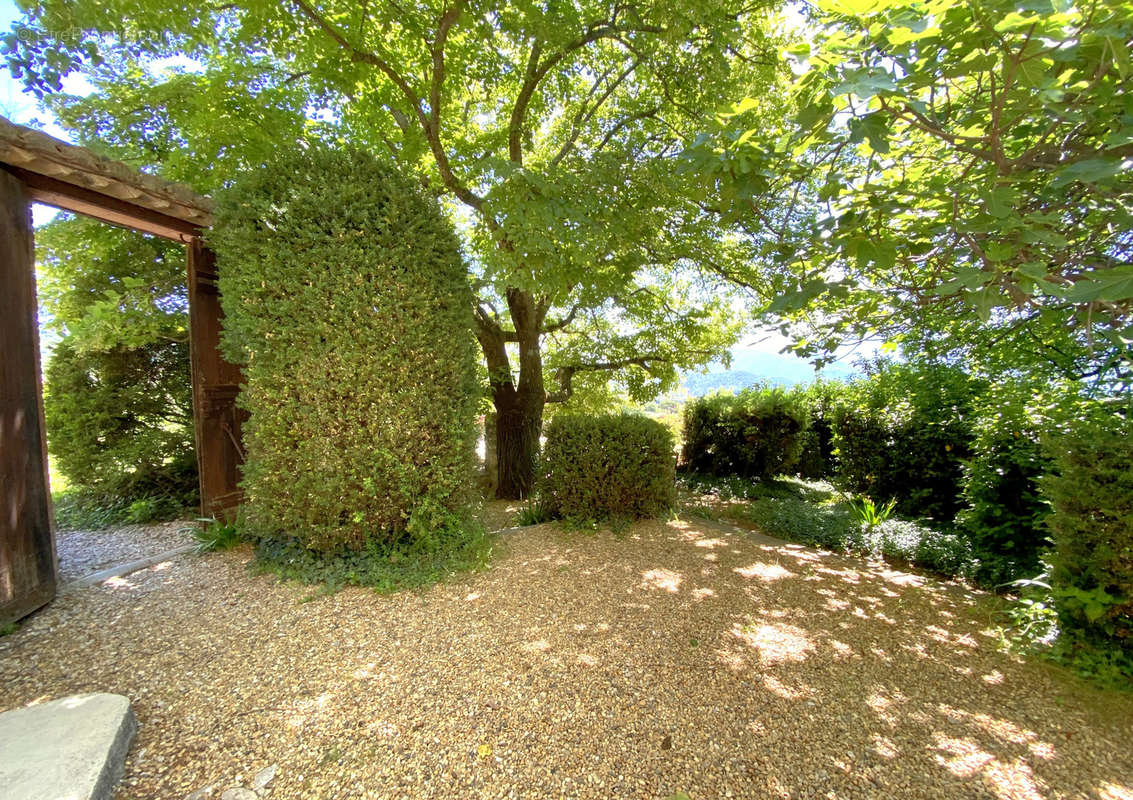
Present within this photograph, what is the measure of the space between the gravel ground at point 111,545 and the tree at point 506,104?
157 inches

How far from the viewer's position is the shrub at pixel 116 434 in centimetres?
511

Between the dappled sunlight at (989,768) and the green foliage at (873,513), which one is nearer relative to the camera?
the dappled sunlight at (989,768)

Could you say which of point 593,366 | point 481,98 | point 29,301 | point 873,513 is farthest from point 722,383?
point 29,301

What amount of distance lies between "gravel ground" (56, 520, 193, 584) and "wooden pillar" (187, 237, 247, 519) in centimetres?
50

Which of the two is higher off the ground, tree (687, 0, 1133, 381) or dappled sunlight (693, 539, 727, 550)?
tree (687, 0, 1133, 381)

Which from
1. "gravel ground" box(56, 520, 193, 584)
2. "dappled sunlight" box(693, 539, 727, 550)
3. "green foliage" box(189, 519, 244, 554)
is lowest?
"dappled sunlight" box(693, 539, 727, 550)

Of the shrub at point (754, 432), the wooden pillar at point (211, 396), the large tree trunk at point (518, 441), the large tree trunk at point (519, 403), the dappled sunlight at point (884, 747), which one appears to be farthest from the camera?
the shrub at point (754, 432)

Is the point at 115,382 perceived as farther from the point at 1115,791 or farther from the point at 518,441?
the point at 1115,791

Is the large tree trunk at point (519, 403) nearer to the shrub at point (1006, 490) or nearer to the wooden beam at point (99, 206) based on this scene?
the wooden beam at point (99, 206)

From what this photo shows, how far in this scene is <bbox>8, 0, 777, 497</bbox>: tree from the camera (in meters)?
3.79

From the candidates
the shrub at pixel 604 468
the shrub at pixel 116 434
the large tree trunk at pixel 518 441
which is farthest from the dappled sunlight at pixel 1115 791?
the shrub at pixel 116 434

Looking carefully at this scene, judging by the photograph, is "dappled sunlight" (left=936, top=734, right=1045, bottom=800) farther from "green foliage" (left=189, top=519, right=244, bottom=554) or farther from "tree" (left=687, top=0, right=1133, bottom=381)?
"green foliage" (left=189, top=519, right=244, bottom=554)

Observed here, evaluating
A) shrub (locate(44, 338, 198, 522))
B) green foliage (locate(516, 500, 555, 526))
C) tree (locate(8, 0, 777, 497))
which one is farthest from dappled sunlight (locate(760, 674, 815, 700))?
shrub (locate(44, 338, 198, 522))

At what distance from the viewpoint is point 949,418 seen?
506 cm
